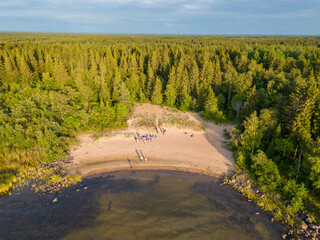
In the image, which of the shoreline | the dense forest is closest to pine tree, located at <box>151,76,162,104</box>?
the dense forest

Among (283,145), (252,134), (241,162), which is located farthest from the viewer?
(252,134)

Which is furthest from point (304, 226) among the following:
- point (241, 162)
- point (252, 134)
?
point (252, 134)

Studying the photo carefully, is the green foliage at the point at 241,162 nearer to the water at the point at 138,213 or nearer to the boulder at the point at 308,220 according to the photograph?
the water at the point at 138,213

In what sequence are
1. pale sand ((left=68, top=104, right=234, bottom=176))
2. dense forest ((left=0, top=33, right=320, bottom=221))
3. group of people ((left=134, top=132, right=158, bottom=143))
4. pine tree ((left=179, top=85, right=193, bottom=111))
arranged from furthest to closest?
pine tree ((left=179, top=85, right=193, bottom=111)) → group of people ((left=134, top=132, right=158, bottom=143)) → pale sand ((left=68, top=104, right=234, bottom=176)) → dense forest ((left=0, top=33, right=320, bottom=221))

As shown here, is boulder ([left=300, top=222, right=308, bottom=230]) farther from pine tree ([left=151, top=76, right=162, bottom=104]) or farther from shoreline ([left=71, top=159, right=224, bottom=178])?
pine tree ([left=151, top=76, right=162, bottom=104])

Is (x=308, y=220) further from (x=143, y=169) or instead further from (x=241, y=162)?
(x=143, y=169)

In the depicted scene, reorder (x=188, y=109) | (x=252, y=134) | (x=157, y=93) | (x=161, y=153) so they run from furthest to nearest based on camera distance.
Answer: (x=157, y=93) < (x=188, y=109) < (x=161, y=153) < (x=252, y=134)

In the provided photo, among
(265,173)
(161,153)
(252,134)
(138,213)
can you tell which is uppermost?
(252,134)
